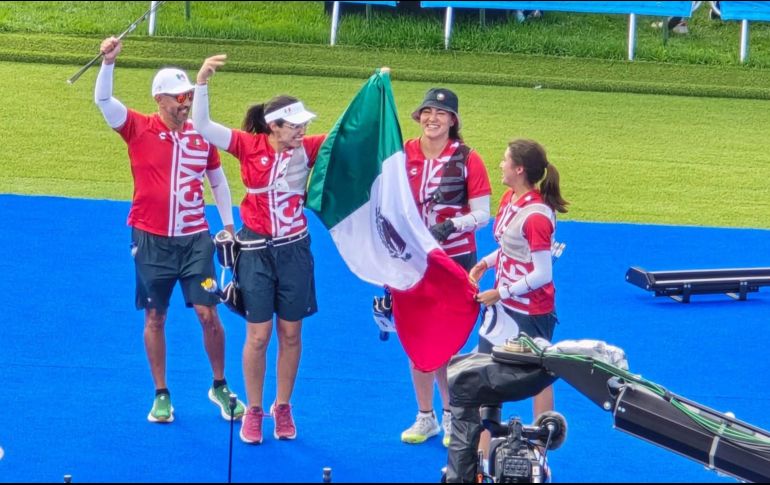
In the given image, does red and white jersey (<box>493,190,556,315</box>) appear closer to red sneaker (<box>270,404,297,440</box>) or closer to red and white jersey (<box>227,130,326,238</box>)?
red and white jersey (<box>227,130,326,238</box>)

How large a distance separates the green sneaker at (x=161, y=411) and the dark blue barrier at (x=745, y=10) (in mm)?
12437

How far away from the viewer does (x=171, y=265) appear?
795cm

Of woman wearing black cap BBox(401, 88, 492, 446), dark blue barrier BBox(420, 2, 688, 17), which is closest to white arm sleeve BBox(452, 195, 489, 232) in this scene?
woman wearing black cap BBox(401, 88, 492, 446)

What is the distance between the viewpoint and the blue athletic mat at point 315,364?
24.6 feet

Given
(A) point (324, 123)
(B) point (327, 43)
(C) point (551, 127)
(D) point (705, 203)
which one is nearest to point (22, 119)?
(A) point (324, 123)

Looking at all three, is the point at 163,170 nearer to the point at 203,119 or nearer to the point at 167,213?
the point at 167,213

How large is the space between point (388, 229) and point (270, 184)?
75cm

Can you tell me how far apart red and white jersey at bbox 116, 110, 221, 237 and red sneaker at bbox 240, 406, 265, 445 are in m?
1.16

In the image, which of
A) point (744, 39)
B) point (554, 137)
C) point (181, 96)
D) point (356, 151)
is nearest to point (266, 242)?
point (356, 151)

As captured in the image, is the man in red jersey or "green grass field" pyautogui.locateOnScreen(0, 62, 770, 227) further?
"green grass field" pyautogui.locateOnScreen(0, 62, 770, 227)

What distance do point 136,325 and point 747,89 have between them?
10.8 meters

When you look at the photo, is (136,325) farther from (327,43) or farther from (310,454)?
(327,43)

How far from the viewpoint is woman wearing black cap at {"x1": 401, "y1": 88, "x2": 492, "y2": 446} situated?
25.5ft

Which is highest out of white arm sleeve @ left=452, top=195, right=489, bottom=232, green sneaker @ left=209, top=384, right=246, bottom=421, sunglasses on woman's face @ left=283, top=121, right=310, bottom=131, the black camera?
sunglasses on woman's face @ left=283, top=121, right=310, bottom=131
